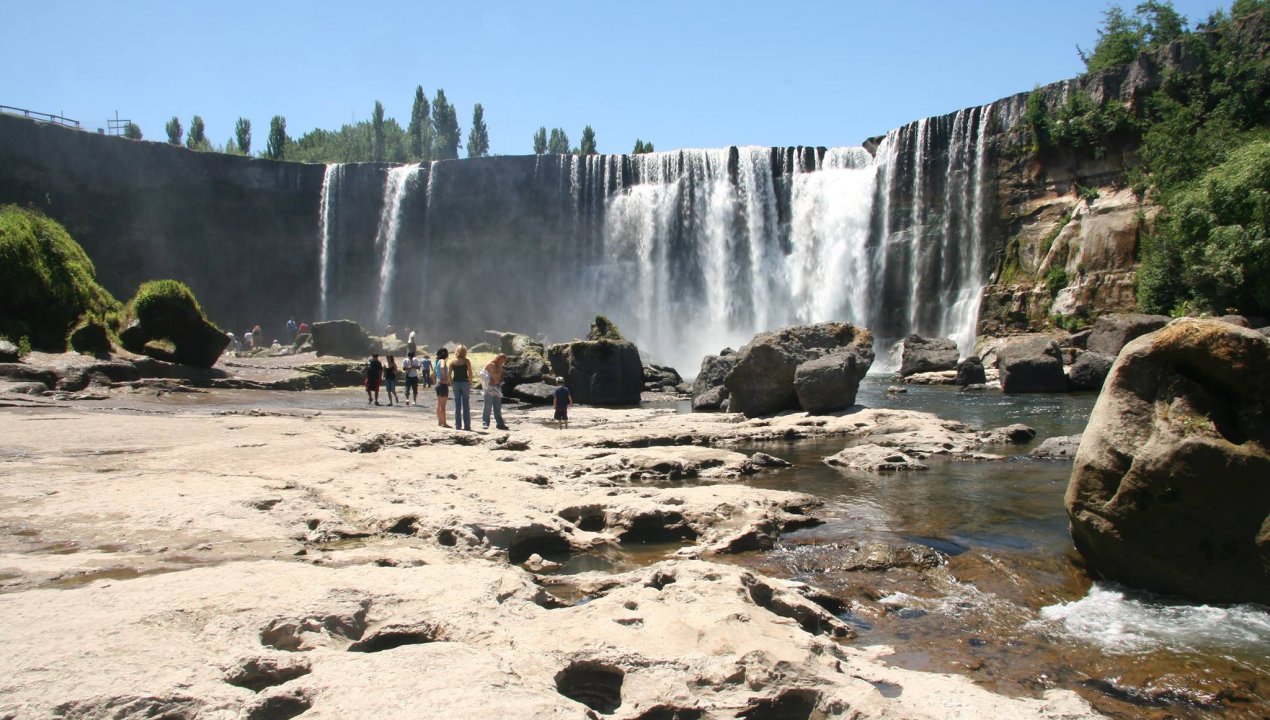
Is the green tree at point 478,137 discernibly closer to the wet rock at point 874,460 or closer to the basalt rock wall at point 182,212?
the basalt rock wall at point 182,212

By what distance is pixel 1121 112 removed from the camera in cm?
3600

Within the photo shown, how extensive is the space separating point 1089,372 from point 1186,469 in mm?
20178

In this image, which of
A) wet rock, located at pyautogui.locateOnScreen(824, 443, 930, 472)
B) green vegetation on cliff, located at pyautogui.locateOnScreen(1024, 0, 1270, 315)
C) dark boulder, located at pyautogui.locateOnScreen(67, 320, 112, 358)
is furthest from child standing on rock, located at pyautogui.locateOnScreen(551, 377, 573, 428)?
Answer: green vegetation on cliff, located at pyautogui.locateOnScreen(1024, 0, 1270, 315)

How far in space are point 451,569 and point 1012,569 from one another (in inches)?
177

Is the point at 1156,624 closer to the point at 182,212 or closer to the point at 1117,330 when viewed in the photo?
the point at 1117,330

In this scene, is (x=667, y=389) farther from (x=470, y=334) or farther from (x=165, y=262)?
(x=165, y=262)

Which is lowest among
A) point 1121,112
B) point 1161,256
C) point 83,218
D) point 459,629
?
point 459,629

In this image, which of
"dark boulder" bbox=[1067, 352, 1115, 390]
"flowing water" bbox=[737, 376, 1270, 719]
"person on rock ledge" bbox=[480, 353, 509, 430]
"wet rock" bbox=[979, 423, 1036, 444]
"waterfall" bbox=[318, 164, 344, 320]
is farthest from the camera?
"waterfall" bbox=[318, 164, 344, 320]

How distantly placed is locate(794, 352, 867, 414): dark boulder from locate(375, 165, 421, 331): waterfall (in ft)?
132

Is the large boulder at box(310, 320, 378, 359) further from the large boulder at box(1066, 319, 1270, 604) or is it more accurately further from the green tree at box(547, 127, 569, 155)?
the green tree at box(547, 127, 569, 155)

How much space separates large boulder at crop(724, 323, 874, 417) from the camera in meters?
17.8

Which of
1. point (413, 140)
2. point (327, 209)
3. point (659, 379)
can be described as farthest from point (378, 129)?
point (659, 379)

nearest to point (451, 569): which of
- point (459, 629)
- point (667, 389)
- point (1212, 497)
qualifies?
point (459, 629)

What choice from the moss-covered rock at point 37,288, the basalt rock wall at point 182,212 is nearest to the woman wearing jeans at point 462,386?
the moss-covered rock at point 37,288
